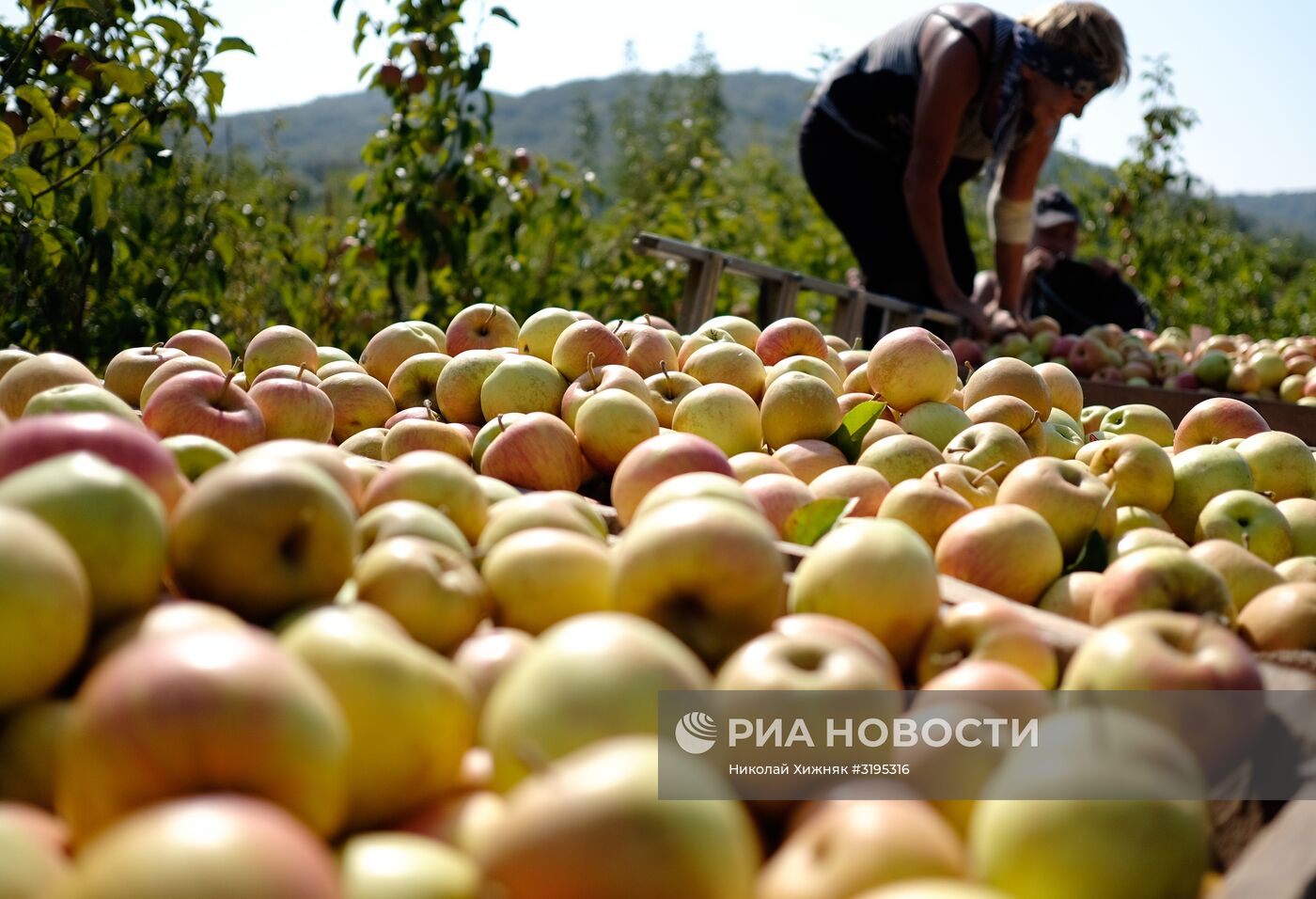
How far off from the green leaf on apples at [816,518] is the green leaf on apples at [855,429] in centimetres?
70

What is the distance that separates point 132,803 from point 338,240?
769 cm

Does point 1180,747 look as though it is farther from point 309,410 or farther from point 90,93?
point 90,93

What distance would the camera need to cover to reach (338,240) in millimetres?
8055

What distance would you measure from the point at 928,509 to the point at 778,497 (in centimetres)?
28

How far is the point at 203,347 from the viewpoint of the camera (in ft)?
9.34

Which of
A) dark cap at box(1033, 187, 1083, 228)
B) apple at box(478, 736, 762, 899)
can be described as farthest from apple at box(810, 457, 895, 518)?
dark cap at box(1033, 187, 1083, 228)

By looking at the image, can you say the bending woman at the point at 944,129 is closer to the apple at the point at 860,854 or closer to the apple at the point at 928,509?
the apple at the point at 928,509

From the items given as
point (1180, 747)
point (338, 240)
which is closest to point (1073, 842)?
point (1180, 747)

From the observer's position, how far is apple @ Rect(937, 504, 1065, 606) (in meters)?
1.79

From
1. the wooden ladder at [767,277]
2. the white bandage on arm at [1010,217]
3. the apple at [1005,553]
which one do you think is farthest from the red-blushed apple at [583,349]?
the white bandage on arm at [1010,217]

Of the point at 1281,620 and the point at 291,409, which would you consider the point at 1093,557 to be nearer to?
the point at 1281,620

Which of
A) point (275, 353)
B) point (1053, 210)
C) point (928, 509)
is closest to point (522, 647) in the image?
point (928, 509)

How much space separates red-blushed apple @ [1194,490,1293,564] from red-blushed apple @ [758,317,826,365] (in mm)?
1191

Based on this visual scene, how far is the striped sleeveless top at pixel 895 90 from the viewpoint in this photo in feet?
17.5
